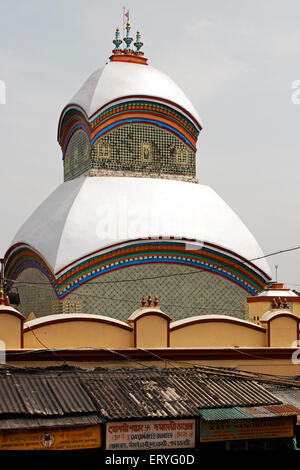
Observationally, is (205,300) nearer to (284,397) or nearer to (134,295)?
(134,295)

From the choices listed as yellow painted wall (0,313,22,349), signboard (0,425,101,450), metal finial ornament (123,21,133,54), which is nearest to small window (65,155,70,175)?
metal finial ornament (123,21,133,54)

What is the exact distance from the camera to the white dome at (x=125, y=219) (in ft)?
54.6

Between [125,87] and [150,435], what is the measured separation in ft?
35.3

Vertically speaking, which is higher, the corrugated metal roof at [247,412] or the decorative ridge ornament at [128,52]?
the decorative ridge ornament at [128,52]

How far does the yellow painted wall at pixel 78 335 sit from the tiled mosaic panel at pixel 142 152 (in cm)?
645

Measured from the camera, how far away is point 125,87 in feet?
65.3

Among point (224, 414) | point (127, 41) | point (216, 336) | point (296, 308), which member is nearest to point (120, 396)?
point (224, 414)

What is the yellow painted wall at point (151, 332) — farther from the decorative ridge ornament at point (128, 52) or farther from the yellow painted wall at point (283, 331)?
the decorative ridge ornament at point (128, 52)

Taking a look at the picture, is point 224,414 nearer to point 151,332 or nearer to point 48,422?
point 151,332

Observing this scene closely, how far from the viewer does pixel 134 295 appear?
16.9m

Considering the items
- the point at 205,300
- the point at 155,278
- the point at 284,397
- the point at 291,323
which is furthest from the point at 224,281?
the point at 284,397

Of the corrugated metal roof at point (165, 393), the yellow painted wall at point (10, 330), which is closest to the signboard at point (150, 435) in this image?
the corrugated metal roof at point (165, 393)

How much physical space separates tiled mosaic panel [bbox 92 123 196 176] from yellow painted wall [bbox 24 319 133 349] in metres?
6.45
